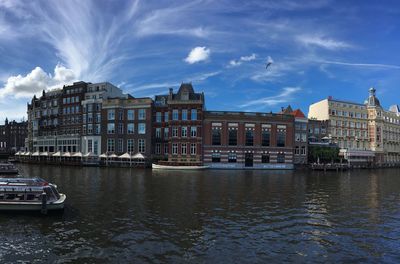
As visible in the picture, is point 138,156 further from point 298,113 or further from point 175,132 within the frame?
point 298,113

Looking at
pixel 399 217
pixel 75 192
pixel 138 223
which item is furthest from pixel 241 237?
pixel 75 192

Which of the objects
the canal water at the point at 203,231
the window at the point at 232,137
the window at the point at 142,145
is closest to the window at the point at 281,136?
the window at the point at 232,137

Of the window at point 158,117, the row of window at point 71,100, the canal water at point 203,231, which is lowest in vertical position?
the canal water at point 203,231

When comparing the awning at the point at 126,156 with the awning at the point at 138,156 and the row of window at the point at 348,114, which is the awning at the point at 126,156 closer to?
the awning at the point at 138,156

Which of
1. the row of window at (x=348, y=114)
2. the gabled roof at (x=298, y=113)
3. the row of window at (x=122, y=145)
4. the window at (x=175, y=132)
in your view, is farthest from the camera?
the row of window at (x=348, y=114)

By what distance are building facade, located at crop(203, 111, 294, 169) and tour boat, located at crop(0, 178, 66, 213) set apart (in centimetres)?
6399

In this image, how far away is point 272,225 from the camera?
22.1m

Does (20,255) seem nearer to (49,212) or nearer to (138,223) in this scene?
(138,223)

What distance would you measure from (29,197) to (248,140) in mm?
71363

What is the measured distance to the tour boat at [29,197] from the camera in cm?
2442

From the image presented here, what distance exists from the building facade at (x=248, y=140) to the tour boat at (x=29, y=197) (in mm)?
63990

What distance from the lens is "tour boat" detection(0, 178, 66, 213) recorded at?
2442 cm

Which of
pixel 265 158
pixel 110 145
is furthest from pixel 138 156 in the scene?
pixel 265 158

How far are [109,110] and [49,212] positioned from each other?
246 ft
